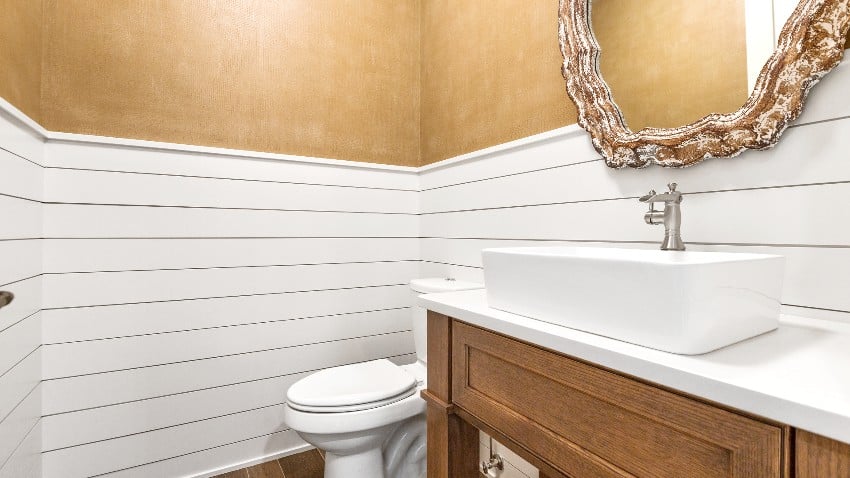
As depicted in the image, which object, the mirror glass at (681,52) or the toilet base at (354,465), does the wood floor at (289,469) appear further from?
the mirror glass at (681,52)

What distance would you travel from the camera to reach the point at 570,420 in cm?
75

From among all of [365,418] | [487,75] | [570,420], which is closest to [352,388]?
[365,418]

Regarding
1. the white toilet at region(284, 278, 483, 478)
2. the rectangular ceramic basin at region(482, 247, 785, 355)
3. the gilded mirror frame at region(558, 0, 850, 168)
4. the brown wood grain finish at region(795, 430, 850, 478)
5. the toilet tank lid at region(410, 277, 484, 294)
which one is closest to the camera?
the brown wood grain finish at region(795, 430, 850, 478)

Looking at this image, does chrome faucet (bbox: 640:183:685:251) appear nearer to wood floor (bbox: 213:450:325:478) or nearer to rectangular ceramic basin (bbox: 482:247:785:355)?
rectangular ceramic basin (bbox: 482:247:785:355)

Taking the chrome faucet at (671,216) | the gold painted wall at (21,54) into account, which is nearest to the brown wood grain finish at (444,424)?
the chrome faucet at (671,216)

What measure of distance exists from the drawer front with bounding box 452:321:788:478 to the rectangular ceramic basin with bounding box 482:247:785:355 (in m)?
0.08

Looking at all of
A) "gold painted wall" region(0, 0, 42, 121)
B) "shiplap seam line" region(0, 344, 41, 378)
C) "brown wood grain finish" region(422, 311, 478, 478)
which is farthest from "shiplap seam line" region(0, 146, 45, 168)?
"brown wood grain finish" region(422, 311, 478, 478)

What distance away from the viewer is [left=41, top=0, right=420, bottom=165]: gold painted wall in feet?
5.06

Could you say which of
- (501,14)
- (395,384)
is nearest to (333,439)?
(395,384)

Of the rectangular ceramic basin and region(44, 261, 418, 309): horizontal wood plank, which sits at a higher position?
the rectangular ceramic basin

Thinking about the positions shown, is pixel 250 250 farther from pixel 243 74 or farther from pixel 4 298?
pixel 4 298

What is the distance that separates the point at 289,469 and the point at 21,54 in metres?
1.80

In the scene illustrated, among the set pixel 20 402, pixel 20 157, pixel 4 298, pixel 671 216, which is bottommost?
pixel 20 402

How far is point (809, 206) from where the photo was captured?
871 millimetres
